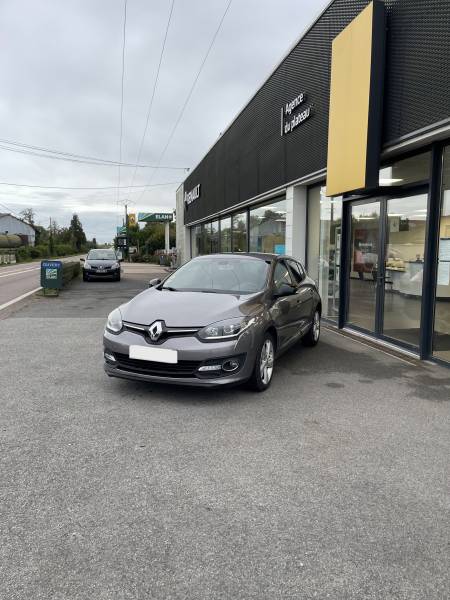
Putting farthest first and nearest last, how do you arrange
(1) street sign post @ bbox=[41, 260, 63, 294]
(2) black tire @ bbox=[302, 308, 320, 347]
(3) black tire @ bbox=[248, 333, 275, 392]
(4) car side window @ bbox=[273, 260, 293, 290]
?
(1) street sign post @ bbox=[41, 260, 63, 294]
(2) black tire @ bbox=[302, 308, 320, 347]
(4) car side window @ bbox=[273, 260, 293, 290]
(3) black tire @ bbox=[248, 333, 275, 392]

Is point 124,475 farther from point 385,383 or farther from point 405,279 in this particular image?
point 405,279

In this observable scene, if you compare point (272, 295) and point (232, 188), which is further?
point (232, 188)

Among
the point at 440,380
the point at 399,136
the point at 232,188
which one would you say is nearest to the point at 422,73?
the point at 399,136

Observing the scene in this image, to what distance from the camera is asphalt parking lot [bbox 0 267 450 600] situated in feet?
7.29

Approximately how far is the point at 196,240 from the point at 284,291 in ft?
73.0

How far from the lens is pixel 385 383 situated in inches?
215

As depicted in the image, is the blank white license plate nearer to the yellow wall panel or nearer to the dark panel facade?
the yellow wall panel

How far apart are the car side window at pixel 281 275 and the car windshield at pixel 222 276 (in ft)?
0.49

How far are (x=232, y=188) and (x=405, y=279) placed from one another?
33.7ft

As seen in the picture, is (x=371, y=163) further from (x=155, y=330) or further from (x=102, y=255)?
(x=102, y=255)

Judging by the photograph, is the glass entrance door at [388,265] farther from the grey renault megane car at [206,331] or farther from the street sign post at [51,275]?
the street sign post at [51,275]

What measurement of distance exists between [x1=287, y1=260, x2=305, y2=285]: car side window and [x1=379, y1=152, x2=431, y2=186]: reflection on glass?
1.94 m

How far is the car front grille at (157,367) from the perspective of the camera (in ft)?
14.8

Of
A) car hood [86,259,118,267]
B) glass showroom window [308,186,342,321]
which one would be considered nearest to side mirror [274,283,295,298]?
glass showroom window [308,186,342,321]
